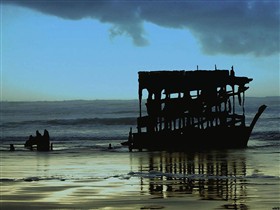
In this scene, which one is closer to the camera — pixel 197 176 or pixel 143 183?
pixel 143 183

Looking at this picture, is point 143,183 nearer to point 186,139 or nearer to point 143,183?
point 143,183

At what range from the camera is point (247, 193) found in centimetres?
1439

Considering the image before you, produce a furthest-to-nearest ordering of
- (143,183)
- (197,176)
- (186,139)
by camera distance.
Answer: (186,139)
(197,176)
(143,183)

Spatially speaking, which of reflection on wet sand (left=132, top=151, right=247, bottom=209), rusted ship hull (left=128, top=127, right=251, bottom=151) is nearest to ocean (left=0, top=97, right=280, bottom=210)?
reflection on wet sand (left=132, top=151, right=247, bottom=209)

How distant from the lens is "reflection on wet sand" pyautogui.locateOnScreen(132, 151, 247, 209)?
47.4 ft

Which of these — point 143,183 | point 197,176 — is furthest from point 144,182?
point 197,176

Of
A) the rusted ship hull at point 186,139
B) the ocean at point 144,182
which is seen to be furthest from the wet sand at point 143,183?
the rusted ship hull at point 186,139

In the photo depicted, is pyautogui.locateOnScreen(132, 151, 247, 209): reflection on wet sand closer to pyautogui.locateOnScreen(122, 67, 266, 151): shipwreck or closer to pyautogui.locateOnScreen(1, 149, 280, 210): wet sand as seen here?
pyautogui.locateOnScreen(1, 149, 280, 210): wet sand

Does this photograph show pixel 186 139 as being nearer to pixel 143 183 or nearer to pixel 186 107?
pixel 186 107

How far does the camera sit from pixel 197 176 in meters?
18.3

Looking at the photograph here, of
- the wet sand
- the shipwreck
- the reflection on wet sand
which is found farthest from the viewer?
the shipwreck

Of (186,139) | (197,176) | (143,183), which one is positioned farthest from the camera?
(186,139)

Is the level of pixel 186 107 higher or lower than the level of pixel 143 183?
higher

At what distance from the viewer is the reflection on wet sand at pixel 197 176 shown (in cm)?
1445
